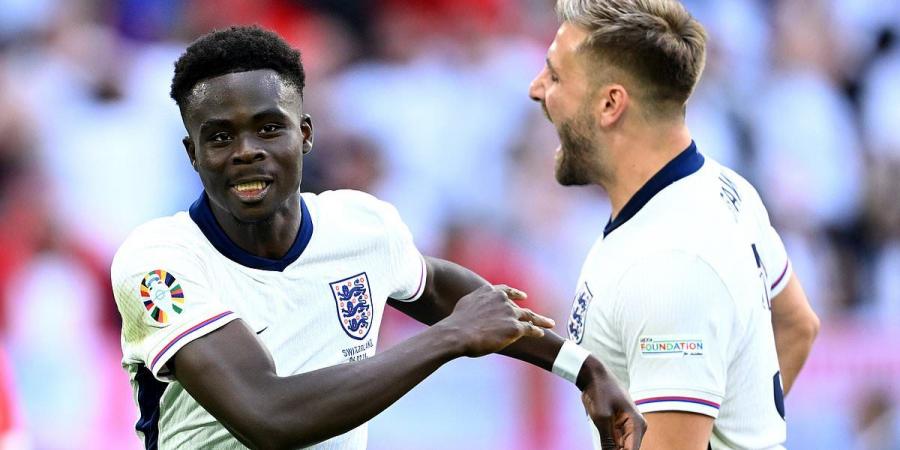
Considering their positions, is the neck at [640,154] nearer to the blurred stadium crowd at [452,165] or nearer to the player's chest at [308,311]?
the player's chest at [308,311]

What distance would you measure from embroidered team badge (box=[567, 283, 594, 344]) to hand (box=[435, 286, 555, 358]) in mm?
467

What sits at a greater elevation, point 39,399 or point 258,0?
point 258,0

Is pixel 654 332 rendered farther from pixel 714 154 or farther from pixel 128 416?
pixel 714 154

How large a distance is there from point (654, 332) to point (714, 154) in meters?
5.30

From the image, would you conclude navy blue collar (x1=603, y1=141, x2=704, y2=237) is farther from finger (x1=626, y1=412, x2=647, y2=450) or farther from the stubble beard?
finger (x1=626, y1=412, x2=647, y2=450)

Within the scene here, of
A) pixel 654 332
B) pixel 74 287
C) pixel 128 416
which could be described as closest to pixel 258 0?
pixel 74 287

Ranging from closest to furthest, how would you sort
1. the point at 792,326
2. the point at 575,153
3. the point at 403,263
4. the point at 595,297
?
the point at 595,297 < the point at 403,263 < the point at 575,153 < the point at 792,326

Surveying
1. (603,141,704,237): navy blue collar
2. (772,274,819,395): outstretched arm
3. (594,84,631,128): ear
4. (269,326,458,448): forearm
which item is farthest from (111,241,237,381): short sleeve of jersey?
(772,274,819,395): outstretched arm

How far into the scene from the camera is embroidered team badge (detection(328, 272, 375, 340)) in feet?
11.6

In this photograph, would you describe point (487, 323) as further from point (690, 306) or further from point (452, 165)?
point (452, 165)

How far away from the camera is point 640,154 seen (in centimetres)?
400

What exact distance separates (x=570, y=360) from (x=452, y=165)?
182 inches

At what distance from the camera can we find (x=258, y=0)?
812 centimetres

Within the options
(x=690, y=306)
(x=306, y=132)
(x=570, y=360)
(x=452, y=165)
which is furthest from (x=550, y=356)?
(x=452, y=165)
